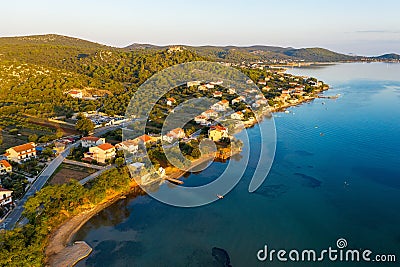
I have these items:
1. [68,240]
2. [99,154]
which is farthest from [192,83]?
[68,240]

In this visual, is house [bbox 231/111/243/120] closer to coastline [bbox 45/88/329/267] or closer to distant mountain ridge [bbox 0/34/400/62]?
coastline [bbox 45/88/329/267]

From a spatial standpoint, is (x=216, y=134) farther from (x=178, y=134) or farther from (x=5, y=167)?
(x=5, y=167)

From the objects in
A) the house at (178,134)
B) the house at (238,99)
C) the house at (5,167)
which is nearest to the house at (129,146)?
A: the house at (178,134)

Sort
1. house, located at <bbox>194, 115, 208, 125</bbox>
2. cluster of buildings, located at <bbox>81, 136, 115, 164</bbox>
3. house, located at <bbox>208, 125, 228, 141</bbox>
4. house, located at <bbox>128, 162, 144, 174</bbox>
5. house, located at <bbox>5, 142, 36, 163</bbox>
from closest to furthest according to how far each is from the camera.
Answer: house, located at <bbox>128, 162, 144, 174</bbox> → house, located at <bbox>5, 142, 36, 163</bbox> → cluster of buildings, located at <bbox>81, 136, 115, 164</bbox> → house, located at <bbox>208, 125, 228, 141</bbox> → house, located at <bbox>194, 115, 208, 125</bbox>

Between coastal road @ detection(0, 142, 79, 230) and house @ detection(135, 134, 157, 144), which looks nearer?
coastal road @ detection(0, 142, 79, 230)

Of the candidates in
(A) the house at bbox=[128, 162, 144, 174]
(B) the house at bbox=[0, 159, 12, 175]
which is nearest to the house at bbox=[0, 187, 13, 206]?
(B) the house at bbox=[0, 159, 12, 175]

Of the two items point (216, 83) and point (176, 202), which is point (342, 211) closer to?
point (176, 202)

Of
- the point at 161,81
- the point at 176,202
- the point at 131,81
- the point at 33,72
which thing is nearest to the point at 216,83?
the point at 161,81

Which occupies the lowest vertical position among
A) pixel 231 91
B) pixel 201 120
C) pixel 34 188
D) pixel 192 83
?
pixel 34 188
